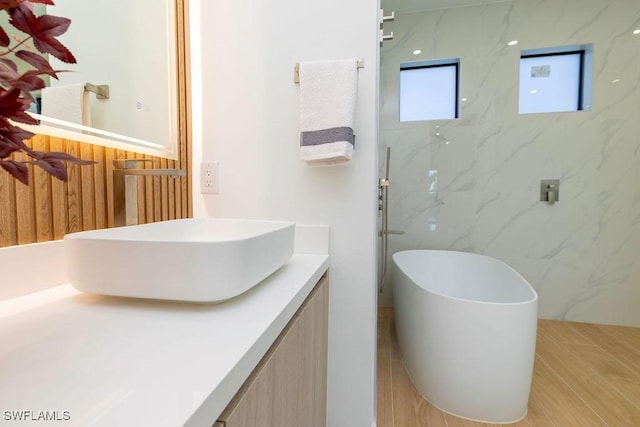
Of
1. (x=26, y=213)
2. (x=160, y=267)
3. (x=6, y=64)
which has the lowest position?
(x=160, y=267)

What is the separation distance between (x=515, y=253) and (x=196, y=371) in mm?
2998

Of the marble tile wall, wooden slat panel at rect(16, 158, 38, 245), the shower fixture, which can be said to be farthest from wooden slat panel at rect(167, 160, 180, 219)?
the marble tile wall

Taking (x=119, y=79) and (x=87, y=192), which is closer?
(x=87, y=192)

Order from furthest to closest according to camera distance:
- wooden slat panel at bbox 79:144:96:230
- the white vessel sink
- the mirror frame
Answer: the mirror frame
wooden slat panel at bbox 79:144:96:230
the white vessel sink

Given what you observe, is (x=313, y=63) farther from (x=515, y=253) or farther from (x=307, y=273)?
(x=515, y=253)

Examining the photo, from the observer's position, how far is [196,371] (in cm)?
42

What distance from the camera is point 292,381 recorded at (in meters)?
0.74

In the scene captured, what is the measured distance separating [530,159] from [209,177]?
2654mm

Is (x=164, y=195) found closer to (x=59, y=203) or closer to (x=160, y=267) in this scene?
(x=59, y=203)

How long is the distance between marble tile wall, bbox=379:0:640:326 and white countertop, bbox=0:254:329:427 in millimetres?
2457

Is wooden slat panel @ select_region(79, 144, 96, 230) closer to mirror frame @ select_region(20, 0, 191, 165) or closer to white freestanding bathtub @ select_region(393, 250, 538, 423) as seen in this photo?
mirror frame @ select_region(20, 0, 191, 165)

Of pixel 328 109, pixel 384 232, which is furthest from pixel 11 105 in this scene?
pixel 384 232

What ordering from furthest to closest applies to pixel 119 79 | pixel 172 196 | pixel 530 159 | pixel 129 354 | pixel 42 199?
pixel 530 159
pixel 172 196
pixel 119 79
pixel 42 199
pixel 129 354

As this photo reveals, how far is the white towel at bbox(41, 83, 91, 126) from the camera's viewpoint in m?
0.78
